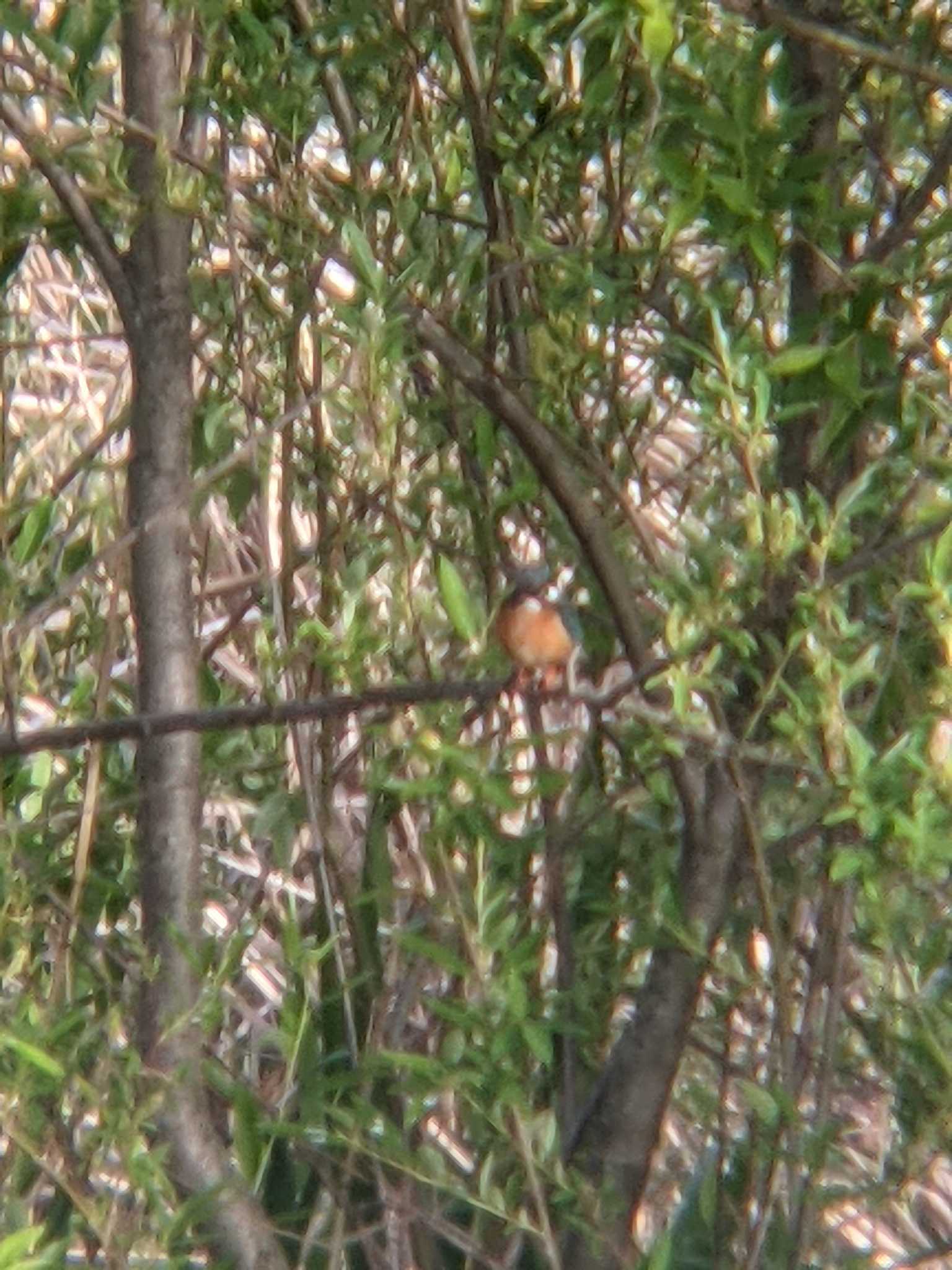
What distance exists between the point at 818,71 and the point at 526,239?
155 mm

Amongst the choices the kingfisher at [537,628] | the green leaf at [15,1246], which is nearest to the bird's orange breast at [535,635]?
the kingfisher at [537,628]

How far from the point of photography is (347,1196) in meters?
0.96

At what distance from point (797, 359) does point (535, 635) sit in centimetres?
24

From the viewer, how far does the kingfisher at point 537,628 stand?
0.90 metres

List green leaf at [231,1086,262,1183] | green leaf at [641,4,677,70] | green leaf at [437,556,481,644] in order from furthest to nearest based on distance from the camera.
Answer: green leaf at [231,1086,262,1183], green leaf at [437,556,481,644], green leaf at [641,4,677,70]

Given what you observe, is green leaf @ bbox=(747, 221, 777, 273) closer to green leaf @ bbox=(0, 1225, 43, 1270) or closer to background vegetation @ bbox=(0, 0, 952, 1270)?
background vegetation @ bbox=(0, 0, 952, 1270)

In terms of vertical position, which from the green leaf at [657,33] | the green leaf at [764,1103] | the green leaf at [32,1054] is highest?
the green leaf at [657,33]

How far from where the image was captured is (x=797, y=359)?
2.38 feet

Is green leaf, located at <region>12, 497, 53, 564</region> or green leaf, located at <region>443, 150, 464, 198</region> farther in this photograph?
green leaf, located at <region>443, 150, 464, 198</region>

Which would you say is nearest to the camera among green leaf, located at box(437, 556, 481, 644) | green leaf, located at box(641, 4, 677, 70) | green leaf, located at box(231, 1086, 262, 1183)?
green leaf, located at box(641, 4, 677, 70)

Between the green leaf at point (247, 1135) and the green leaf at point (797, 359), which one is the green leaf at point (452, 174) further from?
the green leaf at point (247, 1135)

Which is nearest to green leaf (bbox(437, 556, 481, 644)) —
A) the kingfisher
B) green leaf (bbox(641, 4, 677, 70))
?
the kingfisher

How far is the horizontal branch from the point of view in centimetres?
71

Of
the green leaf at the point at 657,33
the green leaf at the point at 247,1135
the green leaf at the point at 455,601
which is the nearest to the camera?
the green leaf at the point at 657,33
